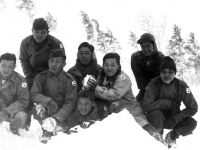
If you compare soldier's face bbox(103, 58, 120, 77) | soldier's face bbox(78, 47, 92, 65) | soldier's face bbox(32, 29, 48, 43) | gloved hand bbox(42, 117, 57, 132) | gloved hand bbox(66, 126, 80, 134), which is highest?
soldier's face bbox(32, 29, 48, 43)

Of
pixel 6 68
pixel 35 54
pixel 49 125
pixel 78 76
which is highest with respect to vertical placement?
pixel 35 54

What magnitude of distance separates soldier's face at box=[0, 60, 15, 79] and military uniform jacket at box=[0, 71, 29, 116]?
0.25 ft

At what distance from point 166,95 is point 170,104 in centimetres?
17

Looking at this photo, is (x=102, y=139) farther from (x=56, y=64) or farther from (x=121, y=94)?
(x=56, y=64)

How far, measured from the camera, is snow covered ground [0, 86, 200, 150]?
3.63 m

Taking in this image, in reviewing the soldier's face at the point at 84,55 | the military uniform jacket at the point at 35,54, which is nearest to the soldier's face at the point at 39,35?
the military uniform jacket at the point at 35,54

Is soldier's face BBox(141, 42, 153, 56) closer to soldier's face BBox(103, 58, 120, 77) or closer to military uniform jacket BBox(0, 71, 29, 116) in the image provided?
soldier's face BBox(103, 58, 120, 77)

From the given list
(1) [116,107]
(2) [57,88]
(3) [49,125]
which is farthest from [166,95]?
(3) [49,125]

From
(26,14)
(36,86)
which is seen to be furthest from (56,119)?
(26,14)

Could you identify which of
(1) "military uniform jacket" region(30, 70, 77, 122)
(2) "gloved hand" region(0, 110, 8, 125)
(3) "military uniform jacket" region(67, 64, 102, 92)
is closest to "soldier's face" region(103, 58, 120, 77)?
(3) "military uniform jacket" region(67, 64, 102, 92)

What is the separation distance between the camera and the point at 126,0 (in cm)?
4584

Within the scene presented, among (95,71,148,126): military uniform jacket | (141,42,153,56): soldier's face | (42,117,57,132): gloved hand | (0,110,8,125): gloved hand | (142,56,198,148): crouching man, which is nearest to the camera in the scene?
(42,117,57,132): gloved hand

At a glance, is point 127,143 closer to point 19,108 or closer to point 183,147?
point 183,147

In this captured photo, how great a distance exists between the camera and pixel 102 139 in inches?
148
